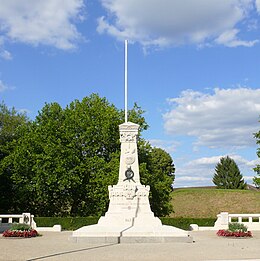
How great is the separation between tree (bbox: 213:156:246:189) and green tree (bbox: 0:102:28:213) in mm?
40769

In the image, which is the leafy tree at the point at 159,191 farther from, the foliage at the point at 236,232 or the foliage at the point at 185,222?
the foliage at the point at 236,232

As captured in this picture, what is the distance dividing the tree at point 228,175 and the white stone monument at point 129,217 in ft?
154

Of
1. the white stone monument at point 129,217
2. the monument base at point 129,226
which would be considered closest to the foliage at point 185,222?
the white stone monument at point 129,217

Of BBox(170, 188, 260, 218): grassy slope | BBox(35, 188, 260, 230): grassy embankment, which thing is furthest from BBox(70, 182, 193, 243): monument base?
BBox(170, 188, 260, 218): grassy slope

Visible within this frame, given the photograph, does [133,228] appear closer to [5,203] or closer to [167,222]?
[167,222]

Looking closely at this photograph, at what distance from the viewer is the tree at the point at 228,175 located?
69875 millimetres

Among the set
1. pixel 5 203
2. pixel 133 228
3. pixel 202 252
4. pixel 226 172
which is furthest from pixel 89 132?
pixel 226 172

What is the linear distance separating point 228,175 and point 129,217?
165ft

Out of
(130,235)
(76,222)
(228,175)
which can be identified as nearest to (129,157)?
(130,235)

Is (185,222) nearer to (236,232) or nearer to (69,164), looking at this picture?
(236,232)

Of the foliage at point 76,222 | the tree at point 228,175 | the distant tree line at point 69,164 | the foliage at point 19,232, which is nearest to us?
the foliage at point 19,232

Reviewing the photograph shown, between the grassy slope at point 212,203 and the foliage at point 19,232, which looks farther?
the grassy slope at point 212,203

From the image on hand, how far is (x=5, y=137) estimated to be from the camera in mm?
40406

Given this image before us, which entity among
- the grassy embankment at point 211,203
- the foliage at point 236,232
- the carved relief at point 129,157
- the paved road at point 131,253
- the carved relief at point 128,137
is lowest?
the paved road at point 131,253
